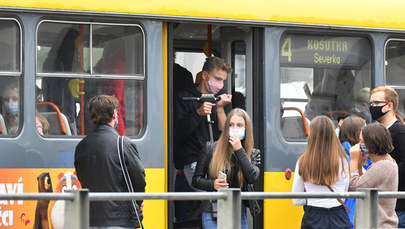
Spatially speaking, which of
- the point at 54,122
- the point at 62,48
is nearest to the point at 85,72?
the point at 62,48

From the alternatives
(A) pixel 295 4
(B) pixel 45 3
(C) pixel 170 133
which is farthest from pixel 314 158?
(B) pixel 45 3

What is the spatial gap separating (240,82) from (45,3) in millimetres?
2328

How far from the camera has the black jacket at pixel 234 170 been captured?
24.5 feet

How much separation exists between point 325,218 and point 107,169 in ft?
6.12

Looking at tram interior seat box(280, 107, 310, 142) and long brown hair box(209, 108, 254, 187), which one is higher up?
tram interior seat box(280, 107, 310, 142)

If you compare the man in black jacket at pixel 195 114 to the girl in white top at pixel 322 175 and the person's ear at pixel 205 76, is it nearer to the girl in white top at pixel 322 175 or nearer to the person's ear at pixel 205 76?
the person's ear at pixel 205 76

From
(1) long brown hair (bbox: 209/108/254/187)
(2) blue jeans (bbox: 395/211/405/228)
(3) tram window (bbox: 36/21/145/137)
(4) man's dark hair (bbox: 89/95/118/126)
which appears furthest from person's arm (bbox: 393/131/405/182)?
(4) man's dark hair (bbox: 89/95/118/126)

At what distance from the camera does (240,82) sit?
8945 mm

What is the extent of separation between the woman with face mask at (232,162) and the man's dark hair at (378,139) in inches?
41.7

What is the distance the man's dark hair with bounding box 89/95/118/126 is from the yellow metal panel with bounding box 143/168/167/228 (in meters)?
1.33

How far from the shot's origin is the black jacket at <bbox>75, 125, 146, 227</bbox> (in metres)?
6.55

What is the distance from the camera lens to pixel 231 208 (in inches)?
235

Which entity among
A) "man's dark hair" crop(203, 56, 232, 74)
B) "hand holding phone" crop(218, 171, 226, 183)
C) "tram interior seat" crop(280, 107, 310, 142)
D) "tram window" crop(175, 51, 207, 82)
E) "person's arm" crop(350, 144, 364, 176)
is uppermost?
"tram window" crop(175, 51, 207, 82)

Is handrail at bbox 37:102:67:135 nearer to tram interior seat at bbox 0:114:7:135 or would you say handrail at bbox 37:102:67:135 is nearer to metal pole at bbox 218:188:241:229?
tram interior seat at bbox 0:114:7:135
